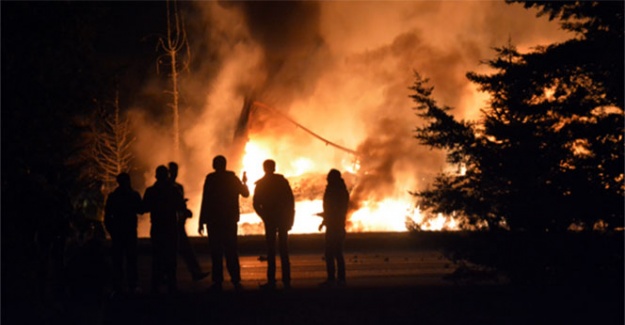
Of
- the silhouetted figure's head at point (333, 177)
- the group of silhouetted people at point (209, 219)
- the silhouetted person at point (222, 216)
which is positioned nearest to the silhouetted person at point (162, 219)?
the group of silhouetted people at point (209, 219)

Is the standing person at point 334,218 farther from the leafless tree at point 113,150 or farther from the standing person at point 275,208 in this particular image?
the leafless tree at point 113,150

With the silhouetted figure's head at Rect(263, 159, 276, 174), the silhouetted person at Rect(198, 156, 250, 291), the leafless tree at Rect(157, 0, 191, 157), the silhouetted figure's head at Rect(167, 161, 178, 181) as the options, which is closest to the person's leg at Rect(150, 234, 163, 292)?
the silhouetted person at Rect(198, 156, 250, 291)

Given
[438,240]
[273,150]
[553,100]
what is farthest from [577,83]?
[273,150]

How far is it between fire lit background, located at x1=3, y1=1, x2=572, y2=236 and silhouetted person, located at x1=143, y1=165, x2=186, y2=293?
17.5m

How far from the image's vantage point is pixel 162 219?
11.8 meters

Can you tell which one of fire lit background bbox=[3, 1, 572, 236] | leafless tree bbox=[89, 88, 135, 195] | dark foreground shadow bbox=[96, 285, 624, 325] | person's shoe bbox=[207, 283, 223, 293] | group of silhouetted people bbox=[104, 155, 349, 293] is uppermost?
fire lit background bbox=[3, 1, 572, 236]

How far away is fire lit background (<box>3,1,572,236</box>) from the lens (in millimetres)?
30172

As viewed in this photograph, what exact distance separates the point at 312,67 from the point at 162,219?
2120 cm

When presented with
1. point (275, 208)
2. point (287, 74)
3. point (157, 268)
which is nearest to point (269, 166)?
point (275, 208)

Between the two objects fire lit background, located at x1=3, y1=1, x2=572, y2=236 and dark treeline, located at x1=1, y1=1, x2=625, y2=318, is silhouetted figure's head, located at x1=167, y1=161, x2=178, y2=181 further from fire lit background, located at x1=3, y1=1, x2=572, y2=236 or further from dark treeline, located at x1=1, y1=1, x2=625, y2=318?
fire lit background, located at x1=3, y1=1, x2=572, y2=236

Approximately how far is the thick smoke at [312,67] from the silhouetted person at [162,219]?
59.3 ft

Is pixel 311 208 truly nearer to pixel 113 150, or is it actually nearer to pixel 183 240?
pixel 113 150

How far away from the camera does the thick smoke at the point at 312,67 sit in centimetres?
3027

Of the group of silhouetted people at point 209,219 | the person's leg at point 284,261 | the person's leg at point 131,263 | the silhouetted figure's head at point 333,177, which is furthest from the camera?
the silhouetted figure's head at point 333,177
